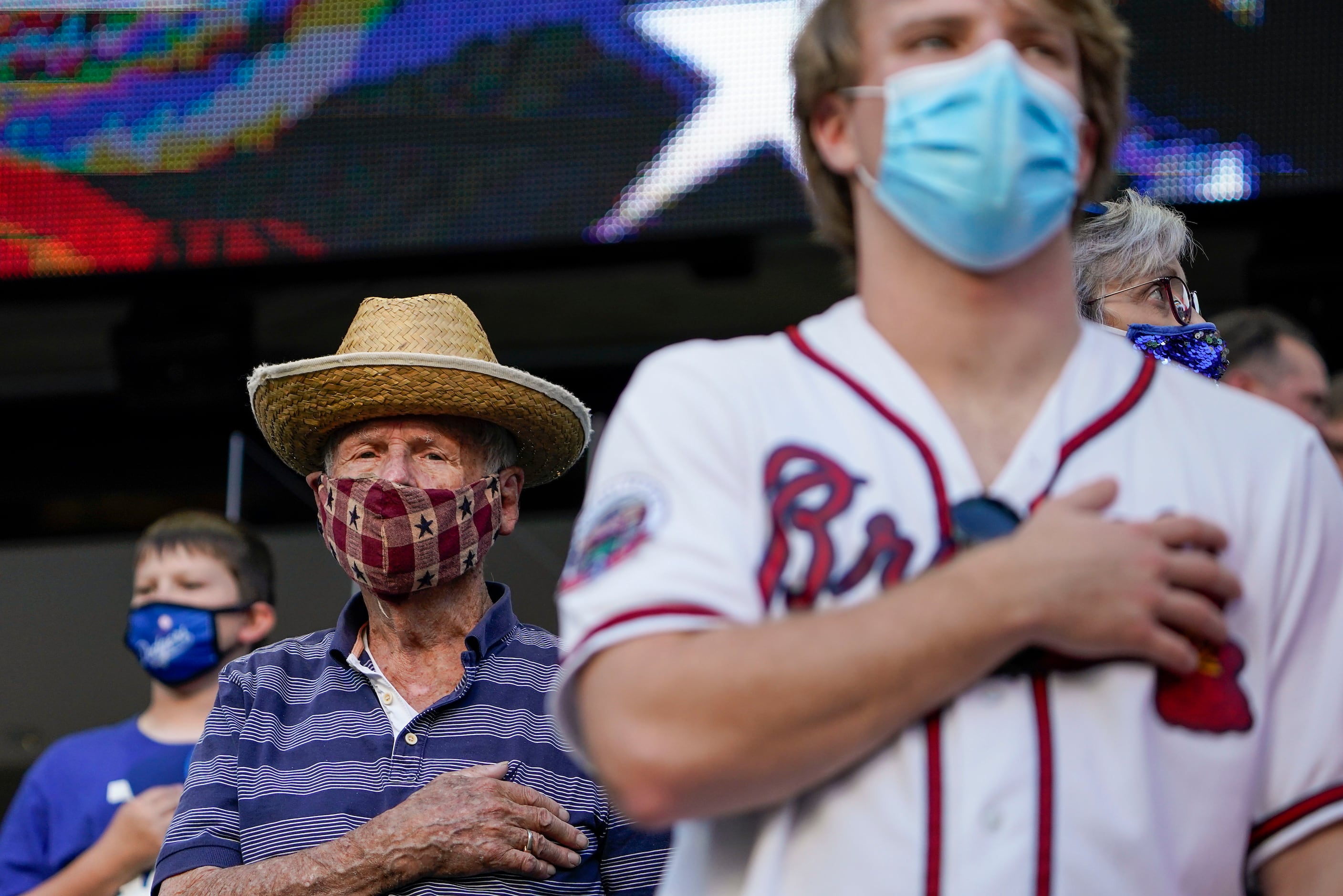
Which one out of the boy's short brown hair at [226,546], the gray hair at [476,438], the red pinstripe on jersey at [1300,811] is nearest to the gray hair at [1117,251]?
the gray hair at [476,438]

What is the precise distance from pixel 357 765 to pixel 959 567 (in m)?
1.37

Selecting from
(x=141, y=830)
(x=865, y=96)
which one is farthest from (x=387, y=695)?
(x=865, y=96)

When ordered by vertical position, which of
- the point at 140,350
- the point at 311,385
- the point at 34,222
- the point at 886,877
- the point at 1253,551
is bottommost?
the point at 140,350

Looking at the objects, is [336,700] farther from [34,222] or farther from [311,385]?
[34,222]

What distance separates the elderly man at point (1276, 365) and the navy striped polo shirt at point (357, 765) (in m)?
1.92

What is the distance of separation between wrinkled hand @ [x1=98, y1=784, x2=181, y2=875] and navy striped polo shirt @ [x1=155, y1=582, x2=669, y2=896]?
0.95 metres

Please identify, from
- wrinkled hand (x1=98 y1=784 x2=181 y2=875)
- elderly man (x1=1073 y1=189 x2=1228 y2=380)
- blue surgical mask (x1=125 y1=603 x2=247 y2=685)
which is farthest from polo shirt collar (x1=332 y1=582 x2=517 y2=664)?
blue surgical mask (x1=125 y1=603 x2=247 y2=685)

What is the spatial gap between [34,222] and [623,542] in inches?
141

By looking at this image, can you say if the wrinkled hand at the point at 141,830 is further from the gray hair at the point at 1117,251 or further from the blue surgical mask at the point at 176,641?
the gray hair at the point at 1117,251

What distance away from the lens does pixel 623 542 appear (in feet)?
3.69

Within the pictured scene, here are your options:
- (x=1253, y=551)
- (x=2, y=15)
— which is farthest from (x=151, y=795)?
(x=1253, y=551)

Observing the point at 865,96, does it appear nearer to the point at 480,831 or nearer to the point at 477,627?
the point at 480,831

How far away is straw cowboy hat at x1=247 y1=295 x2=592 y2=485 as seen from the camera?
2.51 metres

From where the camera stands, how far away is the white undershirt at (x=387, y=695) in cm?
227
